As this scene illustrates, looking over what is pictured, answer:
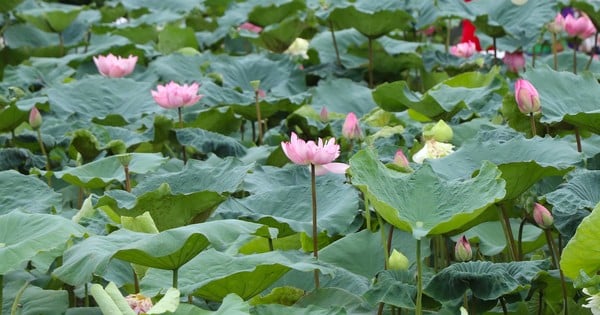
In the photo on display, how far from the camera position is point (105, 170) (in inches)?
81.4

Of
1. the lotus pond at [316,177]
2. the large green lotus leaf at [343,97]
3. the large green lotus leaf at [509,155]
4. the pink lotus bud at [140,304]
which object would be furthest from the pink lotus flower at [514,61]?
the pink lotus bud at [140,304]

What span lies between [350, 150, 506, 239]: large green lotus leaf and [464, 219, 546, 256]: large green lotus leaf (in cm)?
38

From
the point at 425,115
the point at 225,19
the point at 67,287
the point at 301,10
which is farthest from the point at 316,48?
the point at 67,287

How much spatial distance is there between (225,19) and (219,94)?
42.5 inches

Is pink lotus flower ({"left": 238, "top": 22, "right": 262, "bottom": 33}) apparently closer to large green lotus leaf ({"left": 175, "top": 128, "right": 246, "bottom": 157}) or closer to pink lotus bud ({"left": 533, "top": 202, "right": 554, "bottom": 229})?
large green lotus leaf ({"left": 175, "top": 128, "right": 246, "bottom": 157})

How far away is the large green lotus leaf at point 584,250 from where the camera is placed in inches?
53.7

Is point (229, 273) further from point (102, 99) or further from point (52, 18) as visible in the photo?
point (52, 18)

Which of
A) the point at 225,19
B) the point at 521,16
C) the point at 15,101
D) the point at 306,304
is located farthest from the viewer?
the point at 225,19

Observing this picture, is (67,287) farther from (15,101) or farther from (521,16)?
(521,16)

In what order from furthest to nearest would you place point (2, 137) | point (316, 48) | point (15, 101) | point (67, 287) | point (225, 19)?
point (225, 19), point (316, 48), point (2, 137), point (15, 101), point (67, 287)

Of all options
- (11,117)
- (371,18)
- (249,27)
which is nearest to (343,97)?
(371,18)

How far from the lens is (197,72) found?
3.15m

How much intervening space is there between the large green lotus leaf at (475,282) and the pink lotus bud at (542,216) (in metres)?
0.11

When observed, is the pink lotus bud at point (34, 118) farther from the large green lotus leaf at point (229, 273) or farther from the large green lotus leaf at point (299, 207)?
the large green lotus leaf at point (229, 273)
